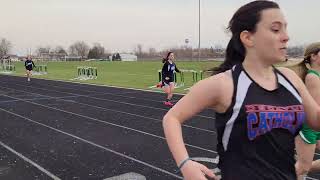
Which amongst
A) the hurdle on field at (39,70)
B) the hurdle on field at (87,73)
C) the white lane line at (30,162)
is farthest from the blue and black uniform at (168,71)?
the hurdle on field at (39,70)

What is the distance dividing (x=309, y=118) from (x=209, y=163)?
161 inches

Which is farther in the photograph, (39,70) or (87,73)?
(39,70)

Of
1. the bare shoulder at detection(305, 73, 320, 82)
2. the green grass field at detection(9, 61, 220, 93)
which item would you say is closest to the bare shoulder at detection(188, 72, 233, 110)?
the bare shoulder at detection(305, 73, 320, 82)

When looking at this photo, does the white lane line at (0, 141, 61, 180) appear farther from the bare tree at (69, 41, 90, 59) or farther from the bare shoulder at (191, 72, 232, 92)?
the bare tree at (69, 41, 90, 59)

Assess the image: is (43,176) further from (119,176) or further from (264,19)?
(264,19)

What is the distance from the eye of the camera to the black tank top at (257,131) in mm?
2023

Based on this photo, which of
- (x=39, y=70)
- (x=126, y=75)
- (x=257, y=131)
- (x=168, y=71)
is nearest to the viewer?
(x=257, y=131)

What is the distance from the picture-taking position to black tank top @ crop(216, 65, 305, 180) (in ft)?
6.64

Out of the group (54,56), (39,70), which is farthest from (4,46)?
(39,70)

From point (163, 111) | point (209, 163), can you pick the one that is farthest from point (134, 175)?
point (163, 111)

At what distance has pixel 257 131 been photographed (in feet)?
6.61

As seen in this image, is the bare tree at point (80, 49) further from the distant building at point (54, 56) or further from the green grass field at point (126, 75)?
the green grass field at point (126, 75)

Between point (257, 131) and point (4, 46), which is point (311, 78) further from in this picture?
point (4, 46)

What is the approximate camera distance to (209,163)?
6293 mm
